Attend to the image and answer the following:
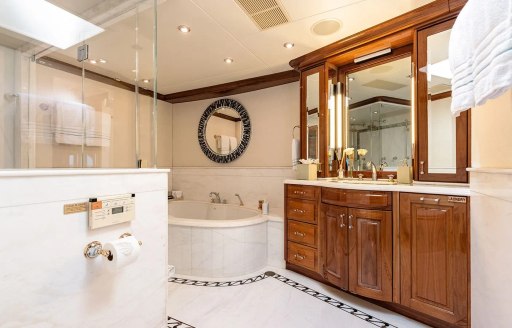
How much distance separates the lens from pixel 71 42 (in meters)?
1.61

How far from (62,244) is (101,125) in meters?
0.94

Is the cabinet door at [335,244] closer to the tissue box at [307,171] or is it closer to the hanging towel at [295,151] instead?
the tissue box at [307,171]

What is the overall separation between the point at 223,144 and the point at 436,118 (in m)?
2.62

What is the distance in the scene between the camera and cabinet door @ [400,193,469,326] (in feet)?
4.80

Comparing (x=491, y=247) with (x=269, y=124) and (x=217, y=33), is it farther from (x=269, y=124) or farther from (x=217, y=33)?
(x=269, y=124)

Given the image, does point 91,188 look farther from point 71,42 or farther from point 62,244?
point 71,42

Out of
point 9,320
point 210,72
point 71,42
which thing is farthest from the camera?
point 210,72

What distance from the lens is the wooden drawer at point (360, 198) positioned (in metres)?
1.78

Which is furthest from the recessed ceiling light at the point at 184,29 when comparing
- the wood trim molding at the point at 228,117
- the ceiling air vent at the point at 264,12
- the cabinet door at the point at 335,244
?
the cabinet door at the point at 335,244

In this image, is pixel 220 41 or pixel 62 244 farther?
pixel 220 41

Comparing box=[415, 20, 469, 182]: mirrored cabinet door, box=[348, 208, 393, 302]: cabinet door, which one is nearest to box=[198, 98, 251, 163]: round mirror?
box=[348, 208, 393, 302]: cabinet door

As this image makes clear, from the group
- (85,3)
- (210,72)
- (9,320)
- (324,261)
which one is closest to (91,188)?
(9,320)

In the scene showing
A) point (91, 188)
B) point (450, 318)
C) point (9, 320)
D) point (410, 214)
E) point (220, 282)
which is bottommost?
point (220, 282)

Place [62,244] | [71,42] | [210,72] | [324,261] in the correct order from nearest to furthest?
1. [62,244]
2. [71,42]
3. [324,261]
4. [210,72]
